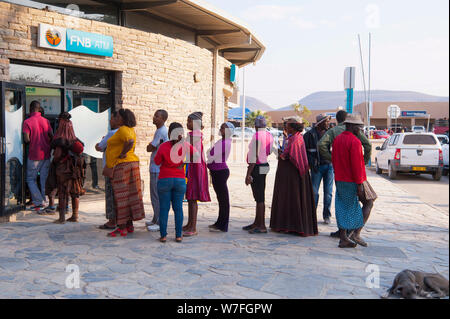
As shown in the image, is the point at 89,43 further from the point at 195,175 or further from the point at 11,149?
the point at 195,175

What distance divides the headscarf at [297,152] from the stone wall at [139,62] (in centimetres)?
436

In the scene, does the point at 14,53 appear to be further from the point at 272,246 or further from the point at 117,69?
the point at 272,246

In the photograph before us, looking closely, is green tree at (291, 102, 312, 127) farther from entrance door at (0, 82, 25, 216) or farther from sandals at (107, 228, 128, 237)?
sandals at (107, 228, 128, 237)

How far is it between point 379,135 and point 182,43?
4312 cm

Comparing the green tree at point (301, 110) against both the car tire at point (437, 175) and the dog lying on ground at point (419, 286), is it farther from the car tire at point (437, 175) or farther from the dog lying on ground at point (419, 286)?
the dog lying on ground at point (419, 286)

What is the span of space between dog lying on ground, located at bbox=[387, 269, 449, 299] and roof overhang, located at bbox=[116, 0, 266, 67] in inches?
291

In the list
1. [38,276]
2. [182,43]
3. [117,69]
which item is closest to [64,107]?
[117,69]

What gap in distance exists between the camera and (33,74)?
876cm

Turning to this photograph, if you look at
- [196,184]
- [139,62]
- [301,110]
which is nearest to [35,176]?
[139,62]

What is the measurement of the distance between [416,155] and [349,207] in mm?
10845

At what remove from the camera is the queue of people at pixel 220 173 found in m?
6.37

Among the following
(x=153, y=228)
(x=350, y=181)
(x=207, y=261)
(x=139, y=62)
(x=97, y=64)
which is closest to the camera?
(x=207, y=261)

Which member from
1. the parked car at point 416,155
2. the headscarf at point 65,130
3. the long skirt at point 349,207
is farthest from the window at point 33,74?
the parked car at point 416,155

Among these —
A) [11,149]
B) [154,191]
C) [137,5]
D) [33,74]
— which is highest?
[137,5]
